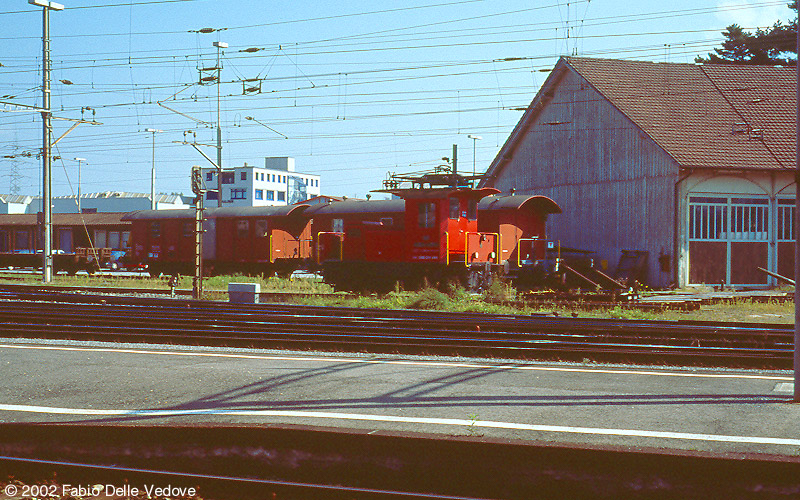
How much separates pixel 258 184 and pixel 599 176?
73.1m

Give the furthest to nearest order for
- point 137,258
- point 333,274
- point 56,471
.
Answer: point 137,258, point 333,274, point 56,471

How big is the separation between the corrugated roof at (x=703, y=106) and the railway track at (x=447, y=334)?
1497cm

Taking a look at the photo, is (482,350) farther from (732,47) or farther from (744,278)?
(732,47)

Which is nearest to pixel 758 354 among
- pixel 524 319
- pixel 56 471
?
pixel 524 319

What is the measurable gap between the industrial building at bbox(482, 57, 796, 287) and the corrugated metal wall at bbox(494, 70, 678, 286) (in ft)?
0.16

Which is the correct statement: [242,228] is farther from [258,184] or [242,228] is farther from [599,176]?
[258,184]

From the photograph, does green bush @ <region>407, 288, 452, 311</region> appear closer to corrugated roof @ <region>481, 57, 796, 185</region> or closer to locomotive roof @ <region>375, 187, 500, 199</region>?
locomotive roof @ <region>375, 187, 500, 199</region>

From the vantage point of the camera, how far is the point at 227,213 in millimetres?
31469

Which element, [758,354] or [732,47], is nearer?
[758,354]

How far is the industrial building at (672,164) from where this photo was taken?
26250mm

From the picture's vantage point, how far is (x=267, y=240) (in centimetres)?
2986

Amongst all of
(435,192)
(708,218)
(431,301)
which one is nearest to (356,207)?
(435,192)

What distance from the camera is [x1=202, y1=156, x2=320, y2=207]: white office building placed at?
95.9 meters

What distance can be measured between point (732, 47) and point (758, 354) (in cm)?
4647
